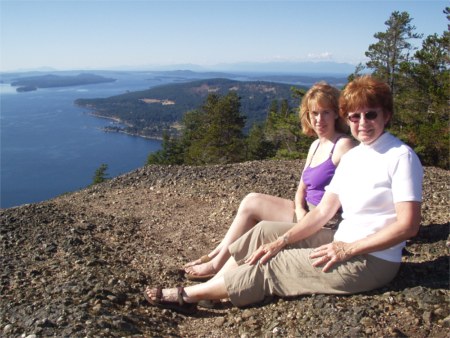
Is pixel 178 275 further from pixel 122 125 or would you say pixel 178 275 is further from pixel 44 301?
pixel 122 125

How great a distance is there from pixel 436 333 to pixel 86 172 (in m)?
71.8

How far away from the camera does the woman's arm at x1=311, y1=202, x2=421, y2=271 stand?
9.14 ft

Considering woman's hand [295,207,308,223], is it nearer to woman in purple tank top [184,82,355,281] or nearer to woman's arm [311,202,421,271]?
woman in purple tank top [184,82,355,281]

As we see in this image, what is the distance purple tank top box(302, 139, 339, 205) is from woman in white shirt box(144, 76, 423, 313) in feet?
1.29

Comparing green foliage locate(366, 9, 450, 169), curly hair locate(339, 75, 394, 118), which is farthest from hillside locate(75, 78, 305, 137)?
curly hair locate(339, 75, 394, 118)

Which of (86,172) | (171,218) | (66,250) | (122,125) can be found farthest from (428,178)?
(122,125)

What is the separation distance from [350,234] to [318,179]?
2.92 ft

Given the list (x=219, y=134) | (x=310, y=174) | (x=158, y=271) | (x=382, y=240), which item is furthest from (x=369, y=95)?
(x=219, y=134)

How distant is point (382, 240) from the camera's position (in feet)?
9.55

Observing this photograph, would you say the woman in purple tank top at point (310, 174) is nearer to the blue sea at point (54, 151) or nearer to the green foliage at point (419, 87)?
the green foliage at point (419, 87)

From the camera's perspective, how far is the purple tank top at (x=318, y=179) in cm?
386

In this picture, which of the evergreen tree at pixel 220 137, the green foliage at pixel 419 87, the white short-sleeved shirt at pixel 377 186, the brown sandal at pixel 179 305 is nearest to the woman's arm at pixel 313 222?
the white short-sleeved shirt at pixel 377 186

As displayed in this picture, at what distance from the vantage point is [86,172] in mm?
70250

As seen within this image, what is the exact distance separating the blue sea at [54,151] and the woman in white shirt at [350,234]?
183 feet
